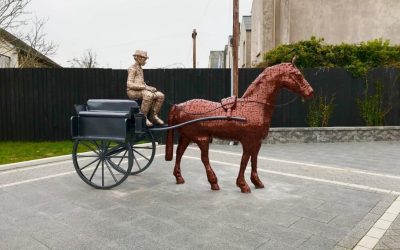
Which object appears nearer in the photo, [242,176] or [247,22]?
[242,176]

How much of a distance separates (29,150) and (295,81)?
797 cm

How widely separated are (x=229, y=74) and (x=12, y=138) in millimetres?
7741

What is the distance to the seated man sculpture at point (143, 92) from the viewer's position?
5.99 metres

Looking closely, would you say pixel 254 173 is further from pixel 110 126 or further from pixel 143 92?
pixel 110 126

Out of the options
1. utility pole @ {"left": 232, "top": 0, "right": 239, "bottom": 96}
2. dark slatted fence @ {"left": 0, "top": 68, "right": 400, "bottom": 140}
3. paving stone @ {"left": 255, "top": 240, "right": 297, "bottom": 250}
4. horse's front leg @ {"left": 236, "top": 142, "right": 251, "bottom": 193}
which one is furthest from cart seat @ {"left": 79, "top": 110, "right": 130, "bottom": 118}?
utility pole @ {"left": 232, "top": 0, "right": 239, "bottom": 96}

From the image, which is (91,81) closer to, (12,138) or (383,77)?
(12,138)

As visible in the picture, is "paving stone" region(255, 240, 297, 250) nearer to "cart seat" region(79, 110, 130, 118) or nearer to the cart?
the cart

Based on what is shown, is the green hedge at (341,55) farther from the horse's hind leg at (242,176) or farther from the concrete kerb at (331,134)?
the horse's hind leg at (242,176)

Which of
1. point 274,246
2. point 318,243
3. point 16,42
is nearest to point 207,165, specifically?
point 274,246

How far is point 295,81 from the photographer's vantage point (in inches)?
219

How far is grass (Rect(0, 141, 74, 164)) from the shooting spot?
8852mm

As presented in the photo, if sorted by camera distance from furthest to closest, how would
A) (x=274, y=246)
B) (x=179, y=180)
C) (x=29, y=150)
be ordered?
(x=29, y=150) < (x=179, y=180) < (x=274, y=246)

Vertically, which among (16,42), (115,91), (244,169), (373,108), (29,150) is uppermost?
(16,42)

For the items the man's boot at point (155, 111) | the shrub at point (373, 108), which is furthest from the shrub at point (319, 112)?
the man's boot at point (155, 111)
